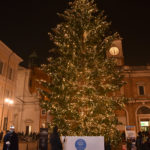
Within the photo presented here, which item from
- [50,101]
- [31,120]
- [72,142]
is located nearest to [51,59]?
[50,101]

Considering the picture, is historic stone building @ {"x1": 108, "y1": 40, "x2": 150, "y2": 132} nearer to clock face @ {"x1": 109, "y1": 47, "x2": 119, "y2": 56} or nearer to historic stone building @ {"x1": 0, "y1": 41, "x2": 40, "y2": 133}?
clock face @ {"x1": 109, "y1": 47, "x2": 119, "y2": 56}

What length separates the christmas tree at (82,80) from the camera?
11227 millimetres

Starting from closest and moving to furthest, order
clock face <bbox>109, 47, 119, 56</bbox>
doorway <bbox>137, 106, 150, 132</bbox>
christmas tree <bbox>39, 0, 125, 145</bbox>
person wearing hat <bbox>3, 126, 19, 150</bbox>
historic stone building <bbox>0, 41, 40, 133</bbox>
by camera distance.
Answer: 1. person wearing hat <bbox>3, 126, 19, 150</bbox>
2. christmas tree <bbox>39, 0, 125, 145</bbox>
3. historic stone building <bbox>0, 41, 40, 133</bbox>
4. doorway <bbox>137, 106, 150, 132</bbox>
5. clock face <bbox>109, 47, 119, 56</bbox>

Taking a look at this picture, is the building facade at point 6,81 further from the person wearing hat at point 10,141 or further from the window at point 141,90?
the window at point 141,90

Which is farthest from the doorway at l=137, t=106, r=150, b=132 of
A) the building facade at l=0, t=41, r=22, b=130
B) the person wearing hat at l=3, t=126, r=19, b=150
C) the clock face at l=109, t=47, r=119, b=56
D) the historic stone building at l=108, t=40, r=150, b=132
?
the person wearing hat at l=3, t=126, r=19, b=150

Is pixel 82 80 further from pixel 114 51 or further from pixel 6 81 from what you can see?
pixel 114 51

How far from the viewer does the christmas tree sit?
36.8 feet

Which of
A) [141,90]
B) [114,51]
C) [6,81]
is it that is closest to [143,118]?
[141,90]

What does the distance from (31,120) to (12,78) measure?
13.4 metres

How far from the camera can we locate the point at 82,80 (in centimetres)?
1216

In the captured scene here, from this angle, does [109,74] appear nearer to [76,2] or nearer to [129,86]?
[76,2]

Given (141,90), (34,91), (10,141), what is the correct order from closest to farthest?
(10,141)
(141,90)
(34,91)

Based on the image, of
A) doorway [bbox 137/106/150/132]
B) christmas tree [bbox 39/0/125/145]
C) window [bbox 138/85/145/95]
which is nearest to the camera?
christmas tree [bbox 39/0/125/145]

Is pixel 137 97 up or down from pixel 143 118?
up
